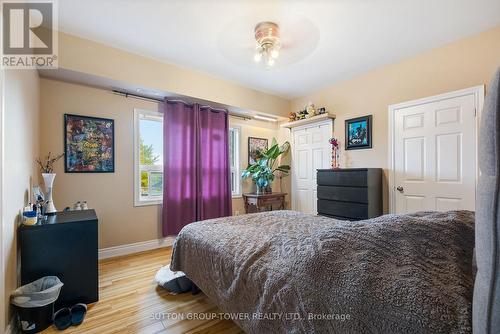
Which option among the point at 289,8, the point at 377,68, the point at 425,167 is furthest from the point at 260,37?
the point at 425,167

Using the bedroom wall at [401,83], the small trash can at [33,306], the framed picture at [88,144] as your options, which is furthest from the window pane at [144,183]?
the bedroom wall at [401,83]

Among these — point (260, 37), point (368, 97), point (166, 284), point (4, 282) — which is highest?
point (260, 37)

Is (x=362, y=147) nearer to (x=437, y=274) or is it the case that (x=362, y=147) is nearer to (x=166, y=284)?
(x=437, y=274)

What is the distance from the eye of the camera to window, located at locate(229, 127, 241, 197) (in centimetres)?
426

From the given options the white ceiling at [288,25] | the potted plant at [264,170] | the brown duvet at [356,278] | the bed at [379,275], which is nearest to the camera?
the bed at [379,275]

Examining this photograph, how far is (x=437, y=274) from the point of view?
855 mm

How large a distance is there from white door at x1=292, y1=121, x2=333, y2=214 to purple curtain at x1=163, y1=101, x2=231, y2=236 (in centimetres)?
139

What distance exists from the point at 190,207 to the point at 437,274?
313 centimetres

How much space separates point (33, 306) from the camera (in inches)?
60.3

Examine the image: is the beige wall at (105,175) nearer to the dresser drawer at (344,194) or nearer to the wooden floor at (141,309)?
the wooden floor at (141,309)

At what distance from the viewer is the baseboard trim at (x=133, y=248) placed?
9.54ft

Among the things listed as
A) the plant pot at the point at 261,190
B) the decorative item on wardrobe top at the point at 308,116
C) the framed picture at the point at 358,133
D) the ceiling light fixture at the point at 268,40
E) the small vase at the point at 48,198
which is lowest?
the plant pot at the point at 261,190

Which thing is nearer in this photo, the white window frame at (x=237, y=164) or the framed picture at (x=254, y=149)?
the white window frame at (x=237, y=164)

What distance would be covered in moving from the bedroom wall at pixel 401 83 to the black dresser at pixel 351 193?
0.26 metres
